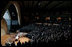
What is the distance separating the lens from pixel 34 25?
10.5 metres

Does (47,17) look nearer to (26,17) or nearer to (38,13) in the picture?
(38,13)

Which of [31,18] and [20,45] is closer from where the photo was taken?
[20,45]

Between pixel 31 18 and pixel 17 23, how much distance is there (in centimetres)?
758

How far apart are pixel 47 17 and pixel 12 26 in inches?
408

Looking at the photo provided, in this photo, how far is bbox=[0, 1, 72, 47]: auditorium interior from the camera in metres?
3.47

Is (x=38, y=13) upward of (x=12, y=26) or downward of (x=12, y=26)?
upward

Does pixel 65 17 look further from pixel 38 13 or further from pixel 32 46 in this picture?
pixel 32 46

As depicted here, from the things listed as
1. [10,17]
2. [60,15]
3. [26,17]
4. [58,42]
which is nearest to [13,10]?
[10,17]

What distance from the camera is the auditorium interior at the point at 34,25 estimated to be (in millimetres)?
3473

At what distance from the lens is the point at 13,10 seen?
12570mm

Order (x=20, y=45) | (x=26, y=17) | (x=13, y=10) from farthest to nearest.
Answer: (x=26, y=17), (x=13, y=10), (x=20, y=45)

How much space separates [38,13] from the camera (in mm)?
21094

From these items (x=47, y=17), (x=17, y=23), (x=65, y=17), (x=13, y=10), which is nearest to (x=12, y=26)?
(x=17, y=23)

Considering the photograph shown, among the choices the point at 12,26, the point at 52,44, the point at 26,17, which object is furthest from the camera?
the point at 26,17
